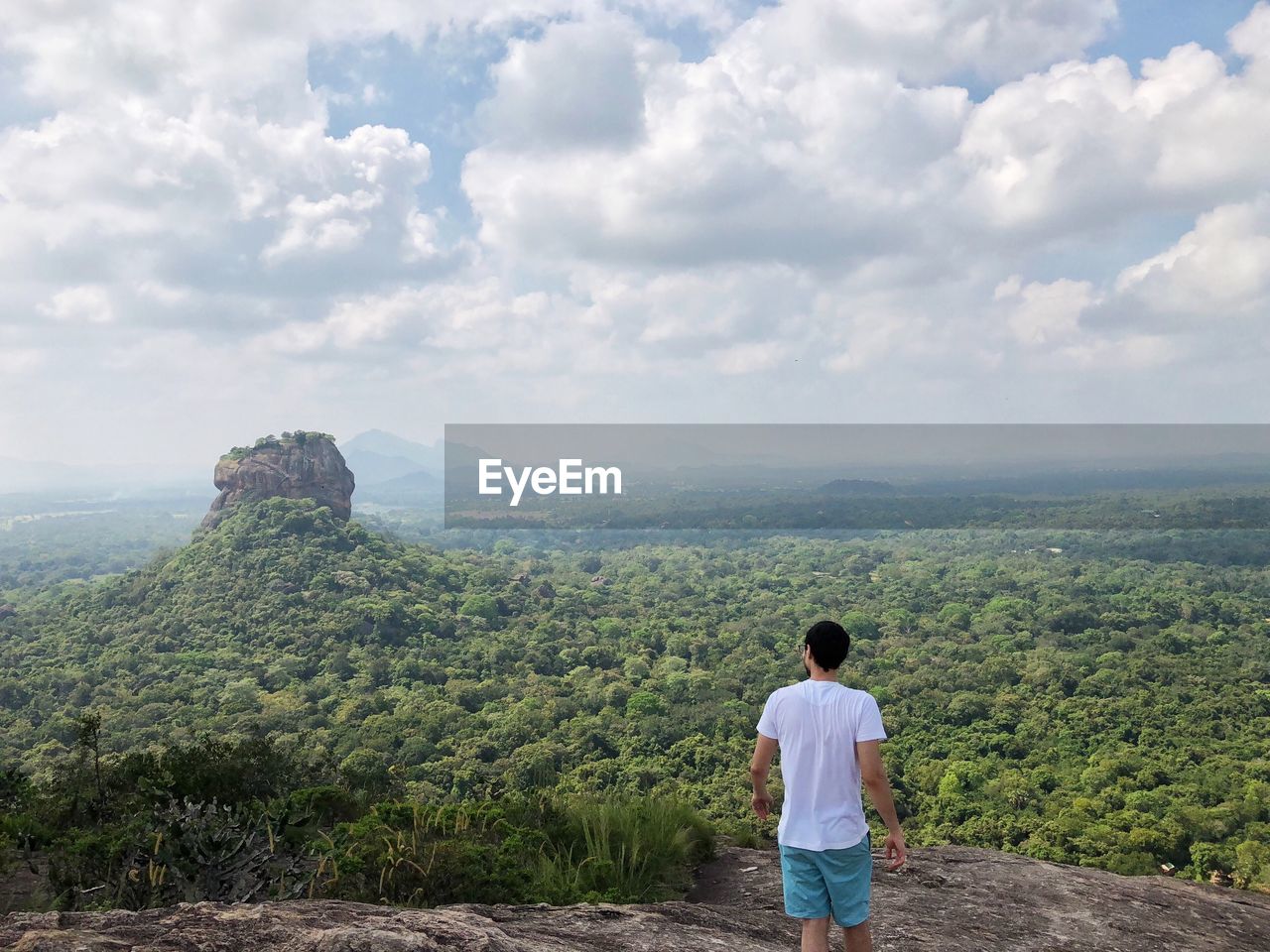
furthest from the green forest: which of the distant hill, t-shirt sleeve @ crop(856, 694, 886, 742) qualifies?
the distant hill

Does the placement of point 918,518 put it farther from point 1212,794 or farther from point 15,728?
point 15,728

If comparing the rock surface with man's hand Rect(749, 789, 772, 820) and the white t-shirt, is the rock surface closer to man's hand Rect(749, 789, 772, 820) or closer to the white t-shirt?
man's hand Rect(749, 789, 772, 820)

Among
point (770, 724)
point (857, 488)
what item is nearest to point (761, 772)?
point (770, 724)

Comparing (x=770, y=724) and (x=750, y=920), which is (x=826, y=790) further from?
(x=750, y=920)

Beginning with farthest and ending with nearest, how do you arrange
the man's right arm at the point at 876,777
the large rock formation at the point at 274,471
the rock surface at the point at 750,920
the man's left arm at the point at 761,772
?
1. the large rock formation at the point at 274,471
2. the man's left arm at the point at 761,772
3. the man's right arm at the point at 876,777
4. the rock surface at the point at 750,920

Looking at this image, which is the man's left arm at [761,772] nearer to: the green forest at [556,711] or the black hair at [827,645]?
the black hair at [827,645]

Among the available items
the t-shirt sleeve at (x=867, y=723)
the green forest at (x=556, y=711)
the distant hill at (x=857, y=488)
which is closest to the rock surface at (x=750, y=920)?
the green forest at (x=556, y=711)
